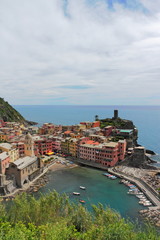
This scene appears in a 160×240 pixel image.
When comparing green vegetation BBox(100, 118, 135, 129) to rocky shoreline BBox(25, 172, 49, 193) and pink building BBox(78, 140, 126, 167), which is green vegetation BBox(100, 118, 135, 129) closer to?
pink building BBox(78, 140, 126, 167)

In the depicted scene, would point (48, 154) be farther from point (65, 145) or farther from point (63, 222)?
point (63, 222)

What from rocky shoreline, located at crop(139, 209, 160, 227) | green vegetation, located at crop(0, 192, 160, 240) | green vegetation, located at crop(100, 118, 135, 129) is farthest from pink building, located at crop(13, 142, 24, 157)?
green vegetation, located at crop(100, 118, 135, 129)

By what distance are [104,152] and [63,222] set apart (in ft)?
125

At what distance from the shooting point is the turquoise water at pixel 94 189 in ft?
122

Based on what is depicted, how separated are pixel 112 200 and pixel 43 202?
70.4 ft

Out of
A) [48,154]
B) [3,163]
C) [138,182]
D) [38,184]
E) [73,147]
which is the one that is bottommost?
[38,184]

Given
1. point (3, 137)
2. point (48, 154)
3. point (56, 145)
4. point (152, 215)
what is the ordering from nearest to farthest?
point (152, 215) < point (48, 154) < point (56, 145) < point (3, 137)

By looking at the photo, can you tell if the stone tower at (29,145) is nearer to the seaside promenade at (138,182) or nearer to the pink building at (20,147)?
the pink building at (20,147)

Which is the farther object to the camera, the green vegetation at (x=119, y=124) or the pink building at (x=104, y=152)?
the green vegetation at (x=119, y=124)

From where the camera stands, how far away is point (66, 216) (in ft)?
79.8

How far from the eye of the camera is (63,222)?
69.8ft

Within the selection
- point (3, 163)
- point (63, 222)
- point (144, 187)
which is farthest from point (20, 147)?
point (63, 222)

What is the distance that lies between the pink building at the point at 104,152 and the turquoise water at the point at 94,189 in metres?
4.85

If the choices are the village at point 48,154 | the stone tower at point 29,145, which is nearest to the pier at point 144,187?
the village at point 48,154
